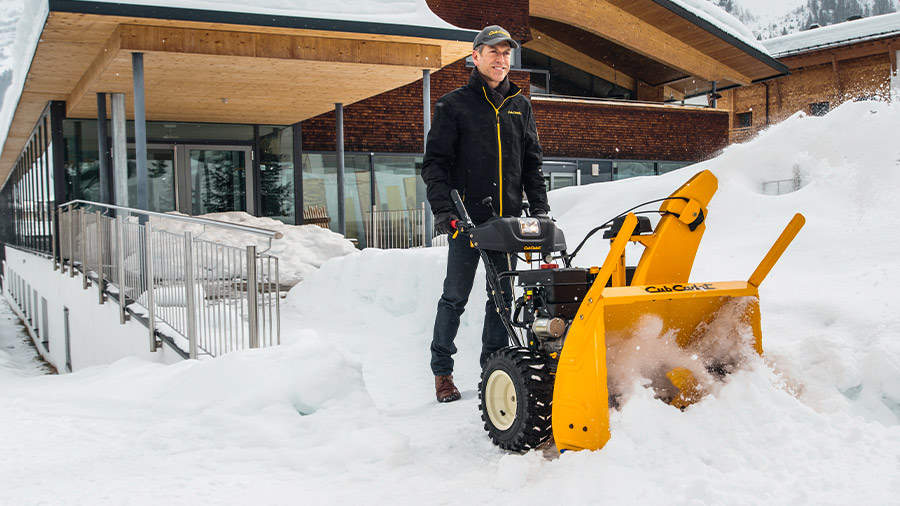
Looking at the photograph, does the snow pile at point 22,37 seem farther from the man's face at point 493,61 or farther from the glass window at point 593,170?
the glass window at point 593,170

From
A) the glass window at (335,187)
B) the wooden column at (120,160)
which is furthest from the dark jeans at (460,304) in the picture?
the glass window at (335,187)

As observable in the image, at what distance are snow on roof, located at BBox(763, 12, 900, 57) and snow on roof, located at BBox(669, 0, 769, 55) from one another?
407 centimetres

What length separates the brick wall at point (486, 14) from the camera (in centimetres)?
1672

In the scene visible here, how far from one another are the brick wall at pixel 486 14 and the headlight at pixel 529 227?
14254 millimetres

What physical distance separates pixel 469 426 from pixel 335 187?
40.9 ft

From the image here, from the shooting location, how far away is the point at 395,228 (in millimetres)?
15297

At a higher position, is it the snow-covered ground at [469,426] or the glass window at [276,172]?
the glass window at [276,172]

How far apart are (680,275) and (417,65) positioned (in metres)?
7.73

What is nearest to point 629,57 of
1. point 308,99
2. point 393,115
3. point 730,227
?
point 393,115

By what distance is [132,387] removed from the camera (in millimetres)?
4430

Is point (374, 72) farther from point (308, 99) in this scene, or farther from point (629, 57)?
point (629, 57)

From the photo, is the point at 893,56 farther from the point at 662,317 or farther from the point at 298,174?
the point at 662,317

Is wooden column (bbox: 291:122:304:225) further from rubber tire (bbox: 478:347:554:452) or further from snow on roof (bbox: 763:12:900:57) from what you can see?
snow on roof (bbox: 763:12:900:57)

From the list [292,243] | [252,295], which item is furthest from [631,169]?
[252,295]
